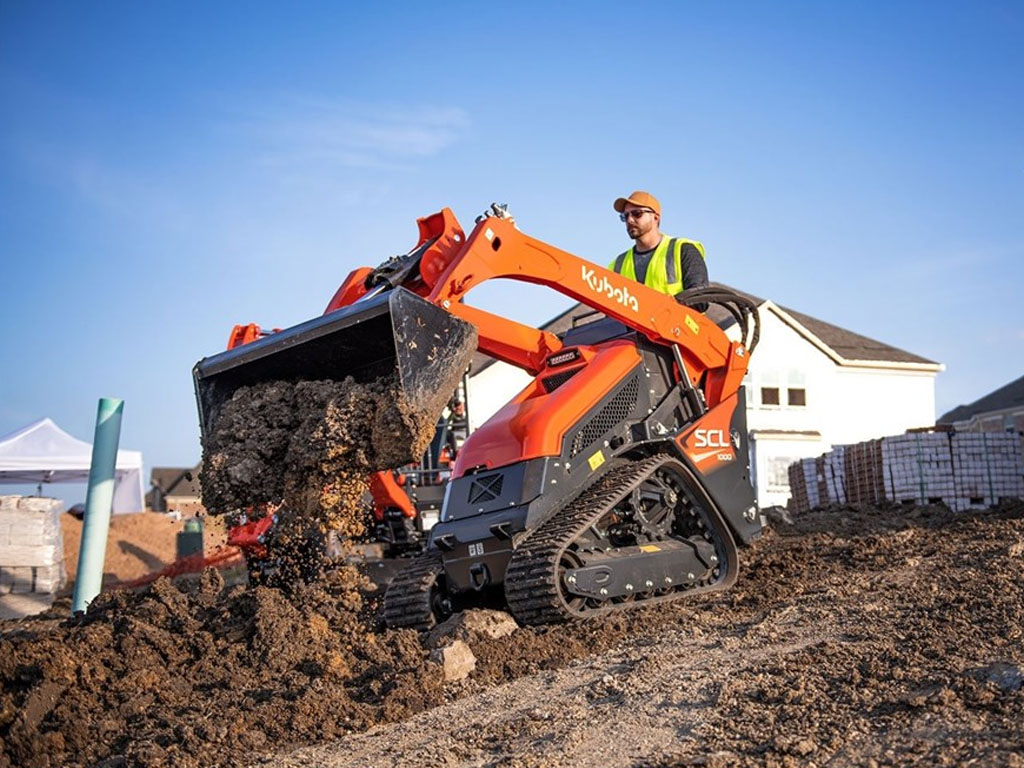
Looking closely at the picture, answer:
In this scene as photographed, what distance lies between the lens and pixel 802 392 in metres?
31.0

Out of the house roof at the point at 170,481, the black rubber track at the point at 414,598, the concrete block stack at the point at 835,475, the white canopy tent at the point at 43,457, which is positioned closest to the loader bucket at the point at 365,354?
the black rubber track at the point at 414,598

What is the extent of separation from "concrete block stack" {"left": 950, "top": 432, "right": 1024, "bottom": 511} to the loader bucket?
7.47 metres

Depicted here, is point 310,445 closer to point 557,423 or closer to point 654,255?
point 557,423

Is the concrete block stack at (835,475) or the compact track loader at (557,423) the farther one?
the concrete block stack at (835,475)

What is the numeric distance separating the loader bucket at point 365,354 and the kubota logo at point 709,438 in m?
2.32

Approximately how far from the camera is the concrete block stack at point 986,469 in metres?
11.7

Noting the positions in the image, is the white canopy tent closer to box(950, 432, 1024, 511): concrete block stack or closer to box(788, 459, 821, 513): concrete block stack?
box(788, 459, 821, 513): concrete block stack

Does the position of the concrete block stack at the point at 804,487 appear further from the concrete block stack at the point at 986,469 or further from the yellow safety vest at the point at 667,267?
Answer: the yellow safety vest at the point at 667,267

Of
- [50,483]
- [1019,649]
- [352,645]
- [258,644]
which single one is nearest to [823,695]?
[1019,649]

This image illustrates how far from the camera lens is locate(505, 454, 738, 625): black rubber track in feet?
21.4

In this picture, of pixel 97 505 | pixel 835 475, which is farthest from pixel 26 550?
pixel 835 475

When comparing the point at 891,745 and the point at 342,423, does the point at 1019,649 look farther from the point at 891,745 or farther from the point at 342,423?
the point at 342,423

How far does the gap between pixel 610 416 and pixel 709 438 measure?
95 centimetres

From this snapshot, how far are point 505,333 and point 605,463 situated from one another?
1135 millimetres
